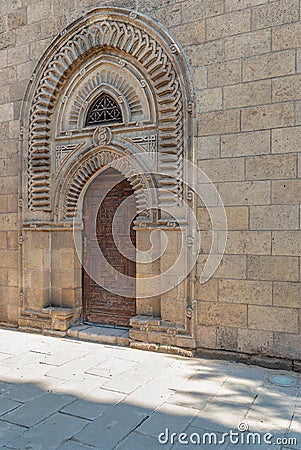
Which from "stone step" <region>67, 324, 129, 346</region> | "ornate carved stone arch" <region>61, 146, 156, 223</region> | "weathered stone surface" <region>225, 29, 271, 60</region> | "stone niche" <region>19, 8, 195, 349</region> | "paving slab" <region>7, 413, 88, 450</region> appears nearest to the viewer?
"paving slab" <region>7, 413, 88, 450</region>

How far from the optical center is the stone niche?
4449 mm

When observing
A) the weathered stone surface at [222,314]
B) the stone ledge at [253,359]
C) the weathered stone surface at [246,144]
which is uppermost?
the weathered stone surface at [246,144]

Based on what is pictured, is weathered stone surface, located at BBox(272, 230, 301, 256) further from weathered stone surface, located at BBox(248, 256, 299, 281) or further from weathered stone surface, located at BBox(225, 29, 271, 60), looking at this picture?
weathered stone surface, located at BBox(225, 29, 271, 60)

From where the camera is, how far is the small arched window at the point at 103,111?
16.2 feet

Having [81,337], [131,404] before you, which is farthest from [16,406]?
[81,337]

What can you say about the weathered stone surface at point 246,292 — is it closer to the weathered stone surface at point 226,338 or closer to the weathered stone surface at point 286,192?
the weathered stone surface at point 226,338

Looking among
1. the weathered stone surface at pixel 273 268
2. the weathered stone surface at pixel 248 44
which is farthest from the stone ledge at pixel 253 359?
the weathered stone surface at pixel 248 44

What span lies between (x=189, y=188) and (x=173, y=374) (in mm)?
1913

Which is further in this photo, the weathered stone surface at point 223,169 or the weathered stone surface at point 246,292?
the weathered stone surface at point 223,169

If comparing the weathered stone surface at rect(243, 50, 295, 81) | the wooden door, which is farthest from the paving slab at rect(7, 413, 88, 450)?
the weathered stone surface at rect(243, 50, 295, 81)

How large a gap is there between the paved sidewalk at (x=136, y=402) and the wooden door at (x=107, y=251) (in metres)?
0.70

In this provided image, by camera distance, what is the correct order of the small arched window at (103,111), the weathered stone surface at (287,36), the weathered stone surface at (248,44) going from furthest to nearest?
the small arched window at (103,111) < the weathered stone surface at (248,44) < the weathered stone surface at (287,36)

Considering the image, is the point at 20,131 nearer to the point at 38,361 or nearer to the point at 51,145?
the point at 51,145

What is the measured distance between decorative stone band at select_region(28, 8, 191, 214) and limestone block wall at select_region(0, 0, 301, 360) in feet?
0.75
